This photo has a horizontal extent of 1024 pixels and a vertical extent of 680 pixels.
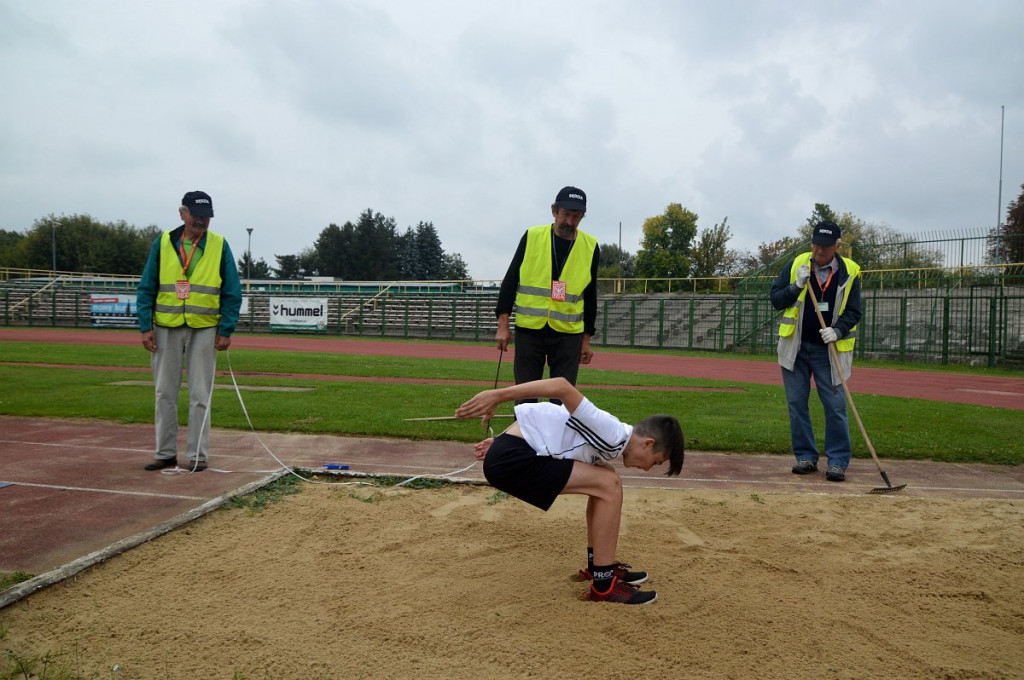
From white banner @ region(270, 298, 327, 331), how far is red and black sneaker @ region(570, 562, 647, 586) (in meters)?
35.1

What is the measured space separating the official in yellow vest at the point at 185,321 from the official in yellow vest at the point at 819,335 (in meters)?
5.05

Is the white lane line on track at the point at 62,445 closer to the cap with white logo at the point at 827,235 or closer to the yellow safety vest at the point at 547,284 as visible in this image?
the yellow safety vest at the point at 547,284

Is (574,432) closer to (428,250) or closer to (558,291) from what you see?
(558,291)

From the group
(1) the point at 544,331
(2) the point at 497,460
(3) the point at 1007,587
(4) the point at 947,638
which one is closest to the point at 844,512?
(3) the point at 1007,587

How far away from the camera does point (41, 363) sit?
55.2 feet

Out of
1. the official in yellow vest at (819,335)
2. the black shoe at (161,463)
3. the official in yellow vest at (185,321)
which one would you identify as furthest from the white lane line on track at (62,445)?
the official in yellow vest at (819,335)

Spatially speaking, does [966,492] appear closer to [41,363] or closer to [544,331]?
[544,331]

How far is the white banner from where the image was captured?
123ft

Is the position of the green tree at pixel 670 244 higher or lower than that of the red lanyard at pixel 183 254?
higher

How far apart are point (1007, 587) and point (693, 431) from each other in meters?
4.49

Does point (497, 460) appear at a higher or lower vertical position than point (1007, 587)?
higher

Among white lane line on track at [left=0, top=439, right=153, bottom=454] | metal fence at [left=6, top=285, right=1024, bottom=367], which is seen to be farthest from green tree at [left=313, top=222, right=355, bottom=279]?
white lane line on track at [left=0, top=439, right=153, bottom=454]

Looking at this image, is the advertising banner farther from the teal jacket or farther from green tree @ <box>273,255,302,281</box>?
green tree @ <box>273,255,302,281</box>

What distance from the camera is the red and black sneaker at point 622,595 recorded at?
11.4ft
